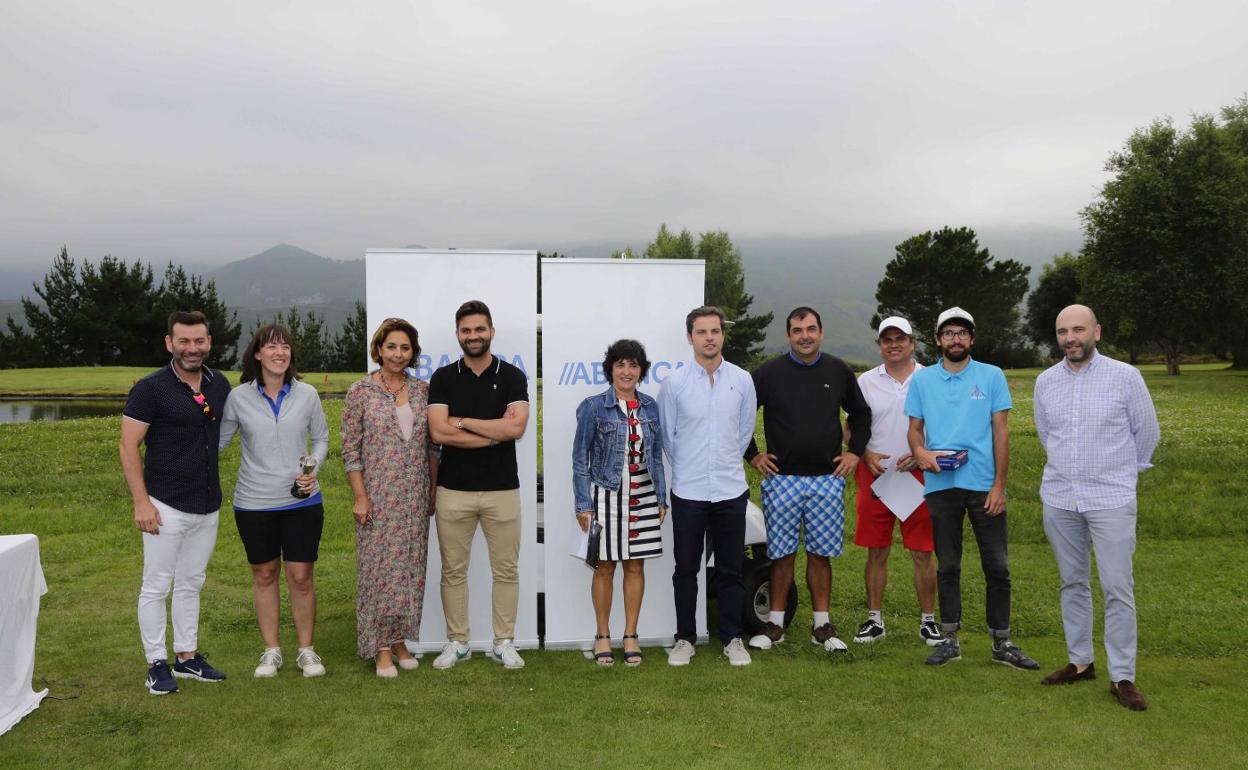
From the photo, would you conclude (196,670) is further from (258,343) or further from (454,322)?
(454,322)

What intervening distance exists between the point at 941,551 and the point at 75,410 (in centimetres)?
2687

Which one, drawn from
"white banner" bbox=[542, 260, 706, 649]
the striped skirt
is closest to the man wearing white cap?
"white banner" bbox=[542, 260, 706, 649]

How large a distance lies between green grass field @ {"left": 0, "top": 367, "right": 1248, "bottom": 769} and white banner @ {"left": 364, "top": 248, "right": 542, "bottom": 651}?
267 millimetres

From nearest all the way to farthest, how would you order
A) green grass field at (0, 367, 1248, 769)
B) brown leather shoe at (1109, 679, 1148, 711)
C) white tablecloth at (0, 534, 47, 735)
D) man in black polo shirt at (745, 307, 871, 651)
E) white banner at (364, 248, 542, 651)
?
green grass field at (0, 367, 1248, 769) < white tablecloth at (0, 534, 47, 735) < brown leather shoe at (1109, 679, 1148, 711) < man in black polo shirt at (745, 307, 871, 651) < white banner at (364, 248, 542, 651)

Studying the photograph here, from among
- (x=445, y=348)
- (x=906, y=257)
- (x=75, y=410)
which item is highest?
(x=906, y=257)

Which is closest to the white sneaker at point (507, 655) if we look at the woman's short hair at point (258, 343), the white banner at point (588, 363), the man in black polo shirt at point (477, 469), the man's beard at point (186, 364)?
the man in black polo shirt at point (477, 469)

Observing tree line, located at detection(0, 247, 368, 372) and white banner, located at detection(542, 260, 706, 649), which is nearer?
white banner, located at detection(542, 260, 706, 649)

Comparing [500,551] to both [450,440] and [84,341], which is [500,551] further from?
[84,341]

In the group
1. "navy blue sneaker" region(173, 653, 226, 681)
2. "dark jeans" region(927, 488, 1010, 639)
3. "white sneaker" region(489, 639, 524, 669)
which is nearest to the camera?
"navy blue sneaker" region(173, 653, 226, 681)

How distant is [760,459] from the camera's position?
5.16m

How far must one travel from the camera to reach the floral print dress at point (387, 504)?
4699 mm

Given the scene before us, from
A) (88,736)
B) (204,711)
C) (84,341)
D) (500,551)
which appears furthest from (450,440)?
(84,341)

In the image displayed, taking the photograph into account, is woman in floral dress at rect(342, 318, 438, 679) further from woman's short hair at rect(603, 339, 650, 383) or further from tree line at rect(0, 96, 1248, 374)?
tree line at rect(0, 96, 1248, 374)

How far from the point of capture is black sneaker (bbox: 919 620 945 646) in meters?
5.29
